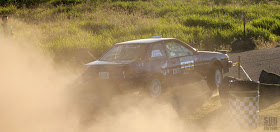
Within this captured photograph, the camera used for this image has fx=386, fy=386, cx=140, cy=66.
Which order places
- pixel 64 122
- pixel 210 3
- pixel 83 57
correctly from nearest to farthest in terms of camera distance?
pixel 64 122 < pixel 83 57 < pixel 210 3

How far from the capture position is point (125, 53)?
9586 mm

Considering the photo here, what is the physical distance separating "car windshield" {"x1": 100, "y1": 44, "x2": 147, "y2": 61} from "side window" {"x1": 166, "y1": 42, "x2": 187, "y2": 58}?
2.56 ft

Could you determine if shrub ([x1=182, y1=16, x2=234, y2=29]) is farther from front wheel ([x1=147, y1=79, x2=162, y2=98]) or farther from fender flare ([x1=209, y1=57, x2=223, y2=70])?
front wheel ([x1=147, y1=79, x2=162, y2=98])

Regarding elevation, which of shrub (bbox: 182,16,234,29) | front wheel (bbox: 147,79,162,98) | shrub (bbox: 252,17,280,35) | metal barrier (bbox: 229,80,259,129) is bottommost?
shrub (bbox: 252,17,280,35)

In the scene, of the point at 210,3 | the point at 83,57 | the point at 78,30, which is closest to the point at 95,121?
the point at 83,57

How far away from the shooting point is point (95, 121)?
7660 millimetres

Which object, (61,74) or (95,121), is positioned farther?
(61,74)

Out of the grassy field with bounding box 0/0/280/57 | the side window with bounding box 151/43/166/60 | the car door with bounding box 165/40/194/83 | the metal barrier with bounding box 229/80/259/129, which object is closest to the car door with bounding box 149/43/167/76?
the side window with bounding box 151/43/166/60

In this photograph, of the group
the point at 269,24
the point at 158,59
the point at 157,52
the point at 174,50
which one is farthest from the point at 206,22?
the point at 158,59

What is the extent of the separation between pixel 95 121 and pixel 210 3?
3289 cm

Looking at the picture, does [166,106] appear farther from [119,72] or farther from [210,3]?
[210,3]

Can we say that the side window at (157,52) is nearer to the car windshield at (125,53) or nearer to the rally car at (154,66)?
the rally car at (154,66)

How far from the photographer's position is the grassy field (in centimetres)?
2075

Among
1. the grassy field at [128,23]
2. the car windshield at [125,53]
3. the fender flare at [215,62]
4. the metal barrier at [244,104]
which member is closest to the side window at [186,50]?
the fender flare at [215,62]
